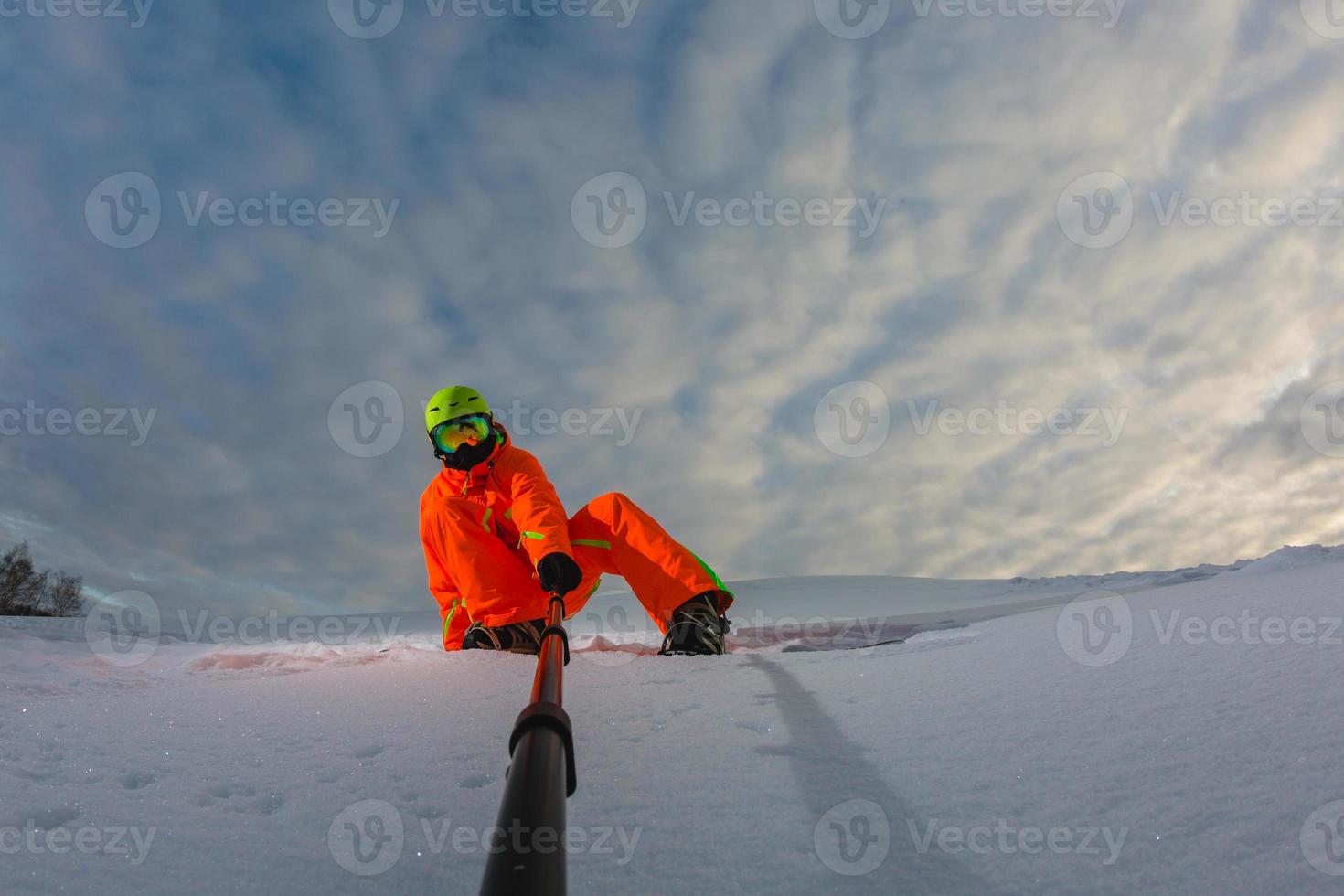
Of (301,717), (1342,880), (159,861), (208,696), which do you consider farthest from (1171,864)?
(208,696)

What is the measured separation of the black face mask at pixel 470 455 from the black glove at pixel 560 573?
0.92 metres

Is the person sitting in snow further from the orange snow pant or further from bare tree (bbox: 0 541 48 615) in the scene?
bare tree (bbox: 0 541 48 615)

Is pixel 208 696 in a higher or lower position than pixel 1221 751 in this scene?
higher

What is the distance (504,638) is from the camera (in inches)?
125

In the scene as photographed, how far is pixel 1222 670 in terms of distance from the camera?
1563 millimetres

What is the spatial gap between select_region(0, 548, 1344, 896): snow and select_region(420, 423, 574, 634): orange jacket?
2.71 ft

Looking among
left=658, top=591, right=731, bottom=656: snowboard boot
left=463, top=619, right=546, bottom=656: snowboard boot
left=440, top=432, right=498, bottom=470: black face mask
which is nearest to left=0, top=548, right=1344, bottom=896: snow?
left=658, top=591, right=731, bottom=656: snowboard boot

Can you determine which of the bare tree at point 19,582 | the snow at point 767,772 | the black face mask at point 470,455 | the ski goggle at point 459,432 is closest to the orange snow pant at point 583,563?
the black face mask at point 470,455

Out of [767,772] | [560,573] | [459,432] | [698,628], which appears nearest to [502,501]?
[459,432]

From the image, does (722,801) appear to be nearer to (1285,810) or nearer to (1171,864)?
(1171,864)

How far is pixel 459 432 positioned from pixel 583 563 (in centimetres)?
89

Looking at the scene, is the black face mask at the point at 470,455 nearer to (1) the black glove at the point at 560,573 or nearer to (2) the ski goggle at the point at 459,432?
(2) the ski goggle at the point at 459,432

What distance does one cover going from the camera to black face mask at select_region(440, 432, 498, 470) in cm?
333

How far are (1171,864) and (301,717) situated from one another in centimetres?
178
